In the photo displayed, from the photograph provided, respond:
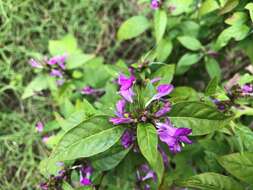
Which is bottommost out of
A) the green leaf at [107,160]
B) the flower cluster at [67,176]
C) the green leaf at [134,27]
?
the flower cluster at [67,176]

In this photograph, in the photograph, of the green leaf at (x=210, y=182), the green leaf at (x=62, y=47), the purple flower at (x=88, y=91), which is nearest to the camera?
the green leaf at (x=210, y=182)

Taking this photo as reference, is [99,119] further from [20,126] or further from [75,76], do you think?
[20,126]

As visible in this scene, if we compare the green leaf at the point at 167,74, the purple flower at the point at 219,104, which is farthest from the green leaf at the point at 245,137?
the green leaf at the point at 167,74

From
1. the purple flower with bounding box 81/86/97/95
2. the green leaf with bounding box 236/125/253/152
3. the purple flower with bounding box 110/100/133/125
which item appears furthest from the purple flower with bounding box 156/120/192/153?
the purple flower with bounding box 81/86/97/95

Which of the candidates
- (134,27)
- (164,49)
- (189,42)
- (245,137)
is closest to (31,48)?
(134,27)

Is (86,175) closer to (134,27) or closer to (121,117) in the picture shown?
(121,117)

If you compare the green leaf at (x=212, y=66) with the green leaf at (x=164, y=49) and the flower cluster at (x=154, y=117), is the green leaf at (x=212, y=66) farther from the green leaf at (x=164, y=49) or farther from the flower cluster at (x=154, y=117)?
the flower cluster at (x=154, y=117)

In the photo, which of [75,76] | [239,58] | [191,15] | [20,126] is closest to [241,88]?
[191,15]
